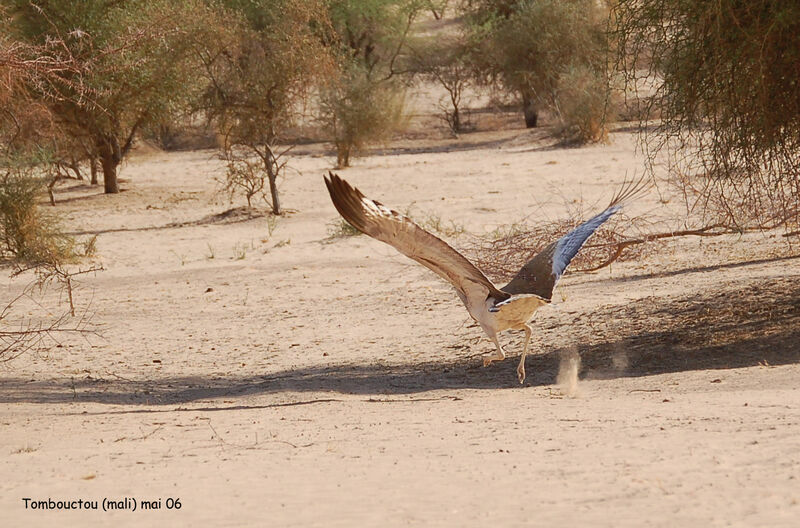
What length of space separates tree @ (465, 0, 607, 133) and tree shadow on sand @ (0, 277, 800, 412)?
71.4 ft

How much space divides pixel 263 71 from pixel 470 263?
47.8 feet

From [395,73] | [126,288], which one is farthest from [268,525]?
[395,73]

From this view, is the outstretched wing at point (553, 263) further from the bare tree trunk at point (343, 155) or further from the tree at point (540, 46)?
the tree at point (540, 46)

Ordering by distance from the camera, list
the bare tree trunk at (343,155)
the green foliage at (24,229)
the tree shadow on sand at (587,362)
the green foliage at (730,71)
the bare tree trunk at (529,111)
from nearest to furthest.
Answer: the green foliage at (730,71)
the tree shadow on sand at (587,362)
the green foliage at (24,229)
the bare tree trunk at (343,155)
the bare tree trunk at (529,111)

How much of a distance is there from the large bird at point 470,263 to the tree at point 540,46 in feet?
80.5

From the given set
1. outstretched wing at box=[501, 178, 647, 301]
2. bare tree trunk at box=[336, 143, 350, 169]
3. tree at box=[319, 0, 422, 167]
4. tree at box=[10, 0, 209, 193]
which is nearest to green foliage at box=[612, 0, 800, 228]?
outstretched wing at box=[501, 178, 647, 301]

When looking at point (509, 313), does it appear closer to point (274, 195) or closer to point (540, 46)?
point (274, 195)

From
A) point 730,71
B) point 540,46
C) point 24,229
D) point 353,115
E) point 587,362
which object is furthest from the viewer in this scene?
point 540,46

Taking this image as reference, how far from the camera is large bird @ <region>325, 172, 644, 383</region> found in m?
6.75

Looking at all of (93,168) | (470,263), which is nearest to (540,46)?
(93,168)

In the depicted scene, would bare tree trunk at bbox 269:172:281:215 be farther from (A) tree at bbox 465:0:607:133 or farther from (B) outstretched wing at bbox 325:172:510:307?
(B) outstretched wing at bbox 325:172:510:307

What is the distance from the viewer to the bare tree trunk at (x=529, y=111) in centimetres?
3584

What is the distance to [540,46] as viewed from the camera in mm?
34656

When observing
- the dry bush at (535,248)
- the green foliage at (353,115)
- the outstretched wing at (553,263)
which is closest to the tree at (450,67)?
the green foliage at (353,115)
